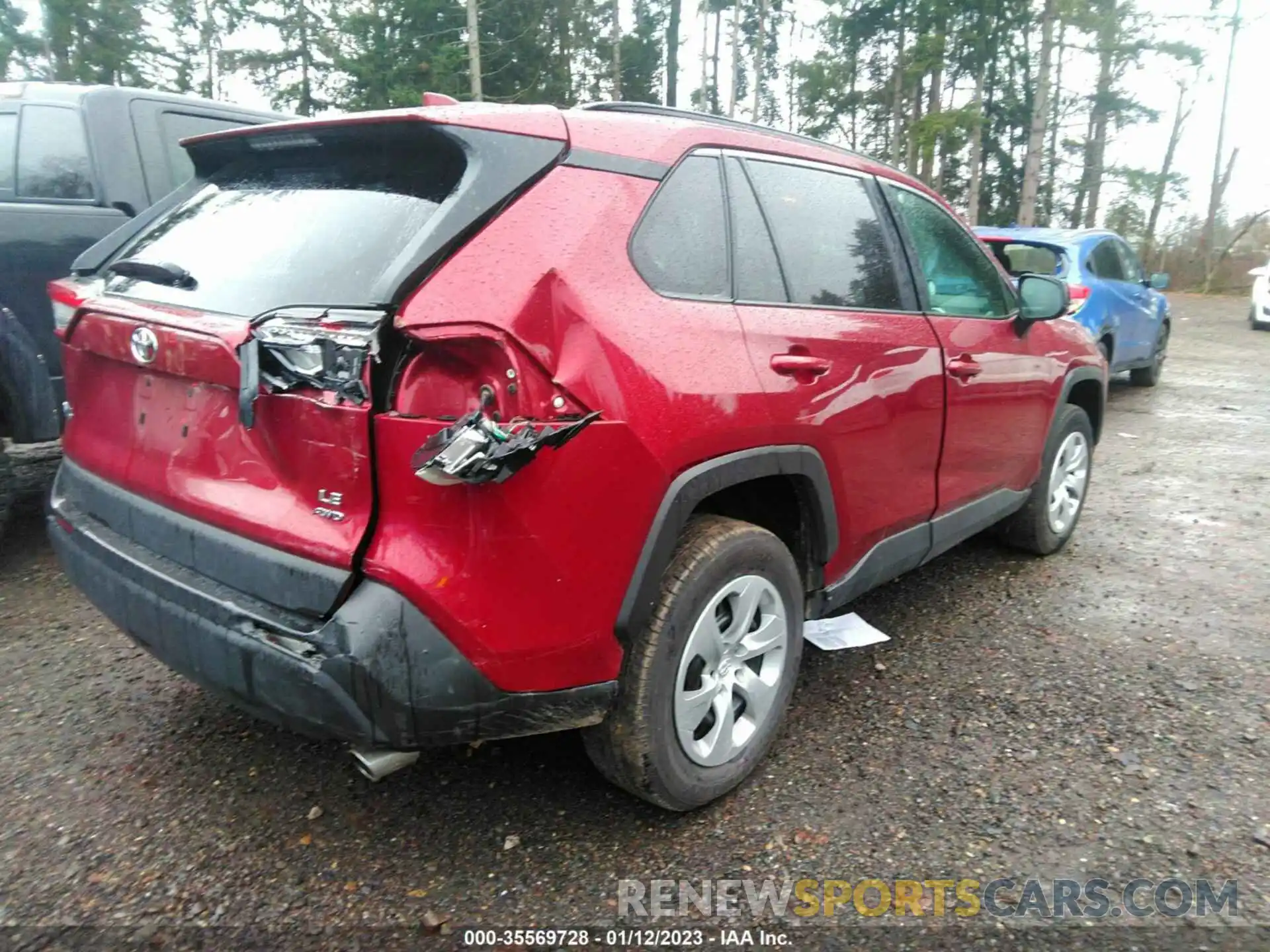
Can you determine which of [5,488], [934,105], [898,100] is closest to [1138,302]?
[5,488]

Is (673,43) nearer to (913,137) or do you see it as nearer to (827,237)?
(913,137)

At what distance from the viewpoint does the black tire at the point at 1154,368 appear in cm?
968

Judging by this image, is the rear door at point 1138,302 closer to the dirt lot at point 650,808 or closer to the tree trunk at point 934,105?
the dirt lot at point 650,808

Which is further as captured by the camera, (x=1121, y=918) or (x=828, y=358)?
(x=828, y=358)

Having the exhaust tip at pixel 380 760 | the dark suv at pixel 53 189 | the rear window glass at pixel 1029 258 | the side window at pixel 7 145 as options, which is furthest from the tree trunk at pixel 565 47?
the exhaust tip at pixel 380 760

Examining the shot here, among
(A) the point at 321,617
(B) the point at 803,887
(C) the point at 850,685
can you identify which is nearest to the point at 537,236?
(A) the point at 321,617

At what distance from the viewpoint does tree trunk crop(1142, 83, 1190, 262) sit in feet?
93.6

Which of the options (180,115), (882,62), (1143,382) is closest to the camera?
(180,115)

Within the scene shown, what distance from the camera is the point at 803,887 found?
219cm

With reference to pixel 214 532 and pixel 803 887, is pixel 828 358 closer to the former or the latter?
pixel 803 887

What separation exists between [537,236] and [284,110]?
2991cm

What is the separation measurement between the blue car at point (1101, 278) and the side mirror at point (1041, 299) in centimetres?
392

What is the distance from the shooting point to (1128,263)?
29.5 feet

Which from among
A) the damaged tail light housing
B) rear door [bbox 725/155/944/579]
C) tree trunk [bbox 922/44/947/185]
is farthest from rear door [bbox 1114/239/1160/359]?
tree trunk [bbox 922/44/947/185]
